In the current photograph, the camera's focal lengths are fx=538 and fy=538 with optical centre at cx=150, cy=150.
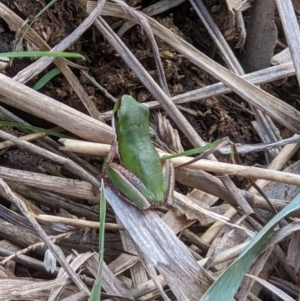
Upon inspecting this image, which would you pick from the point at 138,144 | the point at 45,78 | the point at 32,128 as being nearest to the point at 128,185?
the point at 138,144

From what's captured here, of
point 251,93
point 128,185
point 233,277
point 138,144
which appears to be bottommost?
point 233,277

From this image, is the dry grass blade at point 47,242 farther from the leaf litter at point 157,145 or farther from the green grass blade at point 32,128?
the green grass blade at point 32,128

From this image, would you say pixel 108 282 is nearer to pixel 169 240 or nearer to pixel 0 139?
pixel 169 240

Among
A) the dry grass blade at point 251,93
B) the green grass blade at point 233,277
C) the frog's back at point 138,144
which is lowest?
the green grass blade at point 233,277

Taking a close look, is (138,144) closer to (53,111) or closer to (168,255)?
(53,111)

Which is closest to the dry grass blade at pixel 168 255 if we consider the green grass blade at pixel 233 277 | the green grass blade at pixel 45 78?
the green grass blade at pixel 233 277

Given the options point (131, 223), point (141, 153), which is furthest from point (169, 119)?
point (131, 223)

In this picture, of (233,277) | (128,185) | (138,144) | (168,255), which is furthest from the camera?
(138,144)

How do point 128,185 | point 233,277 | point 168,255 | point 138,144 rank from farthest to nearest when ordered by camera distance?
point 138,144 → point 128,185 → point 168,255 → point 233,277

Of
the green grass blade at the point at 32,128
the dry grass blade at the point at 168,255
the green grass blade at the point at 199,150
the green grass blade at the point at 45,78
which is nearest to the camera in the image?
the dry grass blade at the point at 168,255
